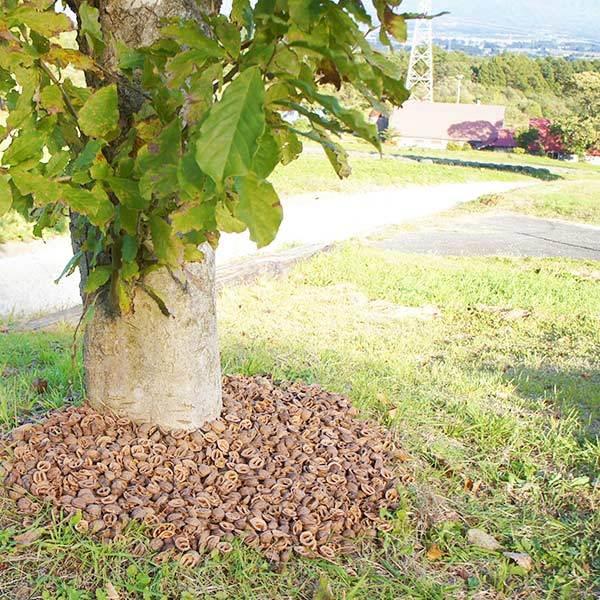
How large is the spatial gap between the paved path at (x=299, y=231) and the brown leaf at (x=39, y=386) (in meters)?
2.80

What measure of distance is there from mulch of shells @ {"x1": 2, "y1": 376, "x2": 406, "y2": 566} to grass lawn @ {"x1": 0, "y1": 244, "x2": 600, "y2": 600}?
68mm

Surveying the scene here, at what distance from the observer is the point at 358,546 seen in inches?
101

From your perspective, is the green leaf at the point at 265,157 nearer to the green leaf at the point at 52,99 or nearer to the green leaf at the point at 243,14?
the green leaf at the point at 243,14

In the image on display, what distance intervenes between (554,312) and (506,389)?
238cm

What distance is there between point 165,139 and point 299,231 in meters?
9.55

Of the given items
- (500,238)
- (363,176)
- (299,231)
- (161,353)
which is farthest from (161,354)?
(363,176)

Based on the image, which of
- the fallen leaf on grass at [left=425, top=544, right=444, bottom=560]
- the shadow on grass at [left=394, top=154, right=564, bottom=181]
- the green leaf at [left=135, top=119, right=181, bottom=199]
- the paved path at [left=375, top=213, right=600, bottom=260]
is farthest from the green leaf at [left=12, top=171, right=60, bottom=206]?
the shadow on grass at [left=394, top=154, right=564, bottom=181]

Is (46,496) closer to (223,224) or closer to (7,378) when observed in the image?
(223,224)

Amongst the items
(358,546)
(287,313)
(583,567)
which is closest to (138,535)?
(358,546)

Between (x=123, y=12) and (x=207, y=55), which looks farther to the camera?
(x=123, y=12)

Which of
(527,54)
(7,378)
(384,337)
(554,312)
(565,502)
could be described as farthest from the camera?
(527,54)

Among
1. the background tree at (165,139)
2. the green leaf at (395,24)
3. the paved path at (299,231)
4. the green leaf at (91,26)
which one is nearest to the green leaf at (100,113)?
the background tree at (165,139)

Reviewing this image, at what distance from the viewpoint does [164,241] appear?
2119mm

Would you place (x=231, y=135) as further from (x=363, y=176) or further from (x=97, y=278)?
(x=363, y=176)
